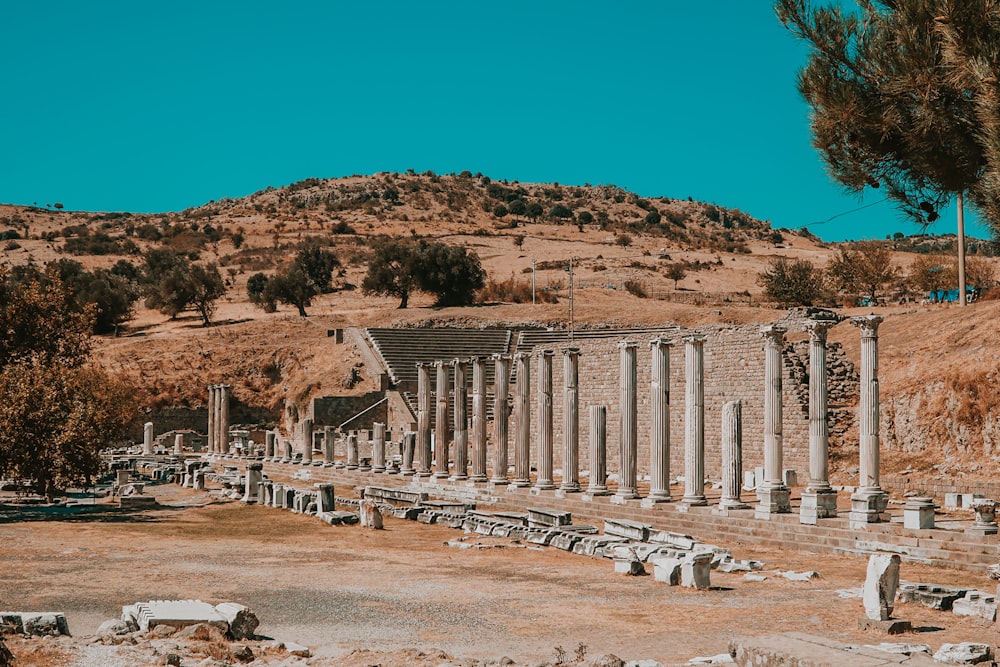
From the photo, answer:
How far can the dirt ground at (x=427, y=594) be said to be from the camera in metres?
11.5

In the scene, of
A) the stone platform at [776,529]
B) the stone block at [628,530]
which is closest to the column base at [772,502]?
the stone platform at [776,529]

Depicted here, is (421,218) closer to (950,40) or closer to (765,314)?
(765,314)

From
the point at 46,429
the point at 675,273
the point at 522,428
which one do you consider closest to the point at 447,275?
the point at 675,273

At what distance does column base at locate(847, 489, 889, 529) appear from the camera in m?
19.1

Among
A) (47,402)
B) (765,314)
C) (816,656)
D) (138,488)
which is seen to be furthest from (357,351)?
(816,656)

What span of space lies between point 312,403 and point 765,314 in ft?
77.3

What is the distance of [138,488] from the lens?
105 ft

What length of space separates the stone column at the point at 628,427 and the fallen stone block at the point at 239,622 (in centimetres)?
1382

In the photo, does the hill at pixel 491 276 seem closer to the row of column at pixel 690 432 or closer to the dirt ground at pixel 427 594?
the row of column at pixel 690 432

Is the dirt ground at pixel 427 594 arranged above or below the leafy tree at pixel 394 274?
below

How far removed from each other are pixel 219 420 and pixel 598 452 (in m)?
26.9

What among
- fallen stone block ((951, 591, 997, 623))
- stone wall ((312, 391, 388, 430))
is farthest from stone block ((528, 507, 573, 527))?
stone wall ((312, 391, 388, 430))

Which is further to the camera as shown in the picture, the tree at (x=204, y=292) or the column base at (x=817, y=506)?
the tree at (x=204, y=292)

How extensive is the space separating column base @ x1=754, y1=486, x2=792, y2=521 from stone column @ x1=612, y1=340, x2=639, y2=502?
3816 mm
